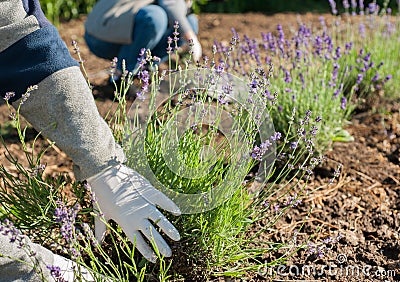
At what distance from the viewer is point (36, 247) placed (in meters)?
1.85

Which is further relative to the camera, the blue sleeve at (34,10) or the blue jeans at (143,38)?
the blue jeans at (143,38)

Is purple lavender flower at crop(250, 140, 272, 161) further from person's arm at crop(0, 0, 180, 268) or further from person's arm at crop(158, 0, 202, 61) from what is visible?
person's arm at crop(158, 0, 202, 61)

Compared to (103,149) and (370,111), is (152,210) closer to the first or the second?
(103,149)

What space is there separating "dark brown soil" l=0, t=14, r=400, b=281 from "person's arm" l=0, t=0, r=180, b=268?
1.71 feet

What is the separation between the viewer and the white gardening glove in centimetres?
197

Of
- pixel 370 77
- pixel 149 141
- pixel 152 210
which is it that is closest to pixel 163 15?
pixel 370 77

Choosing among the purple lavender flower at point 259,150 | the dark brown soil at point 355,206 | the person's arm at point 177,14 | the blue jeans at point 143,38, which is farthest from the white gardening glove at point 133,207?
the person's arm at point 177,14

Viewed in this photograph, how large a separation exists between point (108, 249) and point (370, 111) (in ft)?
6.72

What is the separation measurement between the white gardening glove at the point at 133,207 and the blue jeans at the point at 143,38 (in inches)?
76.7

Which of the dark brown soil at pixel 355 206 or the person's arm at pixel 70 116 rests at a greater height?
the person's arm at pixel 70 116

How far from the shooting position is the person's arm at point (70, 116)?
1.95 meters

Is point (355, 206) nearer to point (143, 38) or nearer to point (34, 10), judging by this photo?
point (34, 10)

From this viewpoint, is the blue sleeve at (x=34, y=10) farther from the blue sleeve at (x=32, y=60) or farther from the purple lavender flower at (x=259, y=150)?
the purple lavender flower at (x=259, y=150)

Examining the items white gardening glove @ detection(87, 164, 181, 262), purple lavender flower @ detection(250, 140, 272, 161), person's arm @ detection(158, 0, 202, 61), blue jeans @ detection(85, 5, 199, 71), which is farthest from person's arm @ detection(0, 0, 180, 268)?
person's arm @ detection(158, 0, 202, 61)
